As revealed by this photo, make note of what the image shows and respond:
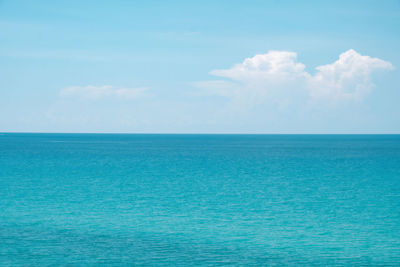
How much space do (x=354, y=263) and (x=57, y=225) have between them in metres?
14.6

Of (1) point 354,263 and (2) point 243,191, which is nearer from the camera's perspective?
(1) point 354,263

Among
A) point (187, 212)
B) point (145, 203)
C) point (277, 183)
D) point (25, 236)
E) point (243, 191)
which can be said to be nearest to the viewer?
point (25, 236)

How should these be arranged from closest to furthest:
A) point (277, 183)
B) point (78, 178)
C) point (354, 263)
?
point (354, 263), point (277, 183), point (78, 178)

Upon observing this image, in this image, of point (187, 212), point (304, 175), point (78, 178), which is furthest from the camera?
point (304, 175)

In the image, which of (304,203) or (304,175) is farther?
(304,175)

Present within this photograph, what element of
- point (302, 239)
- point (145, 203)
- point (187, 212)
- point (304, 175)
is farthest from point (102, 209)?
point (304, 175)

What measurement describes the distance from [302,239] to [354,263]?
3.56 m

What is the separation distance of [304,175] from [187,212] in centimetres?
2487

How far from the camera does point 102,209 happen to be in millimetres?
27625

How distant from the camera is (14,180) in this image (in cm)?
4212

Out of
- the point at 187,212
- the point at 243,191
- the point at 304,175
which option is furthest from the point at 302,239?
the point at 304,175

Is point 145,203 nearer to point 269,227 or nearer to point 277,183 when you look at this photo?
point 269,227

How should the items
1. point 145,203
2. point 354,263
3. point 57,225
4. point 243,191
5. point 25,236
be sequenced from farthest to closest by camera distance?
point 243,191
point 145,203
point 57,225
point 25,236
point 354,263

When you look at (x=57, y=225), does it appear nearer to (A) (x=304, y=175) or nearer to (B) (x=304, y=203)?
(B) (x=304, y=203)
